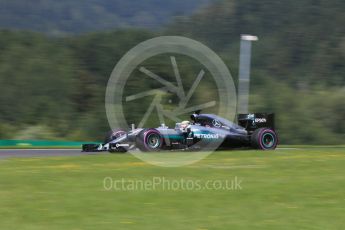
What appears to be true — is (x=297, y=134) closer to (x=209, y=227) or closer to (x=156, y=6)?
(x=209, y=227)

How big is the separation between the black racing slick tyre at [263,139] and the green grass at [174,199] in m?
5.64

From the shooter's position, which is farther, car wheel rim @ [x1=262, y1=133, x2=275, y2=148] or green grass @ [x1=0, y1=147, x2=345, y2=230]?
car wheel rim @ [x1=262, y1=133, x2=275, y2=148]

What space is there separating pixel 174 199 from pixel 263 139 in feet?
37.0

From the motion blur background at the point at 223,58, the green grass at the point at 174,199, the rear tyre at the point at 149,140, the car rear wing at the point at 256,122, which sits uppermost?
the motion blur background at the point at 223,58

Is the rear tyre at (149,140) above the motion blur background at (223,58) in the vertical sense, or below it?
below

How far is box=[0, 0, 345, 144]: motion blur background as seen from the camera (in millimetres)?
55125

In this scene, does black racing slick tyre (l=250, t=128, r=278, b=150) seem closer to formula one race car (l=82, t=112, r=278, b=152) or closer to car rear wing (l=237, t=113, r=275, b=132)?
formula one race car (l=82, t=112, r=278, b=152)

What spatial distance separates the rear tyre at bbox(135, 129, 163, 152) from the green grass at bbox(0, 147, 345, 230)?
4.14m

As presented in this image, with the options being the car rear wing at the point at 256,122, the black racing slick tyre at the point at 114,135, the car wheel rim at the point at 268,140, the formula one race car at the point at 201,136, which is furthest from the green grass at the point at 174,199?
the black racing slick tyre at the point at 114,135

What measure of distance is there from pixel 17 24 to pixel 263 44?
5349 centimetres

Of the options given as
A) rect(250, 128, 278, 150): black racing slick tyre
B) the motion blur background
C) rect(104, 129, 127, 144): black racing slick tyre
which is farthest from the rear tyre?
the motion blur background

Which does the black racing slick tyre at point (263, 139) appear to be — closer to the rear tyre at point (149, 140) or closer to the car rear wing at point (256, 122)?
the car rear wing at point (256, 122)

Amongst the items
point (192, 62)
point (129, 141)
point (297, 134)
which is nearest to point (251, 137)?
point (129, 141)

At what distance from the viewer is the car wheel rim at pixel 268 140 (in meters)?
20.8
